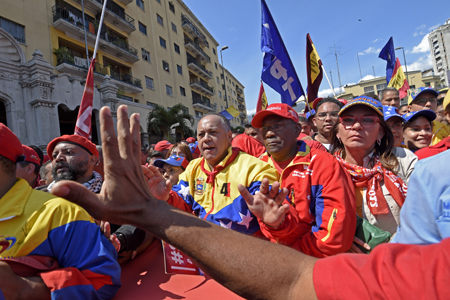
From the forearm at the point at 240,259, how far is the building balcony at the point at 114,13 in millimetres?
23086

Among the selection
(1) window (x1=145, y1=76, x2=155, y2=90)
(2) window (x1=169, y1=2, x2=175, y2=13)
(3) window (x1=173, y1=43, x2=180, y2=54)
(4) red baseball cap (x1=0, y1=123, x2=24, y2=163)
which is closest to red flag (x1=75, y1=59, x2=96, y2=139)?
(4) red baseball cap (x1=0, y1=123, x2=24, y2=163)

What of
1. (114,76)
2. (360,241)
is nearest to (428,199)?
(360,241)

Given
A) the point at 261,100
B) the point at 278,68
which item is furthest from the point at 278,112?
the point at 261,100

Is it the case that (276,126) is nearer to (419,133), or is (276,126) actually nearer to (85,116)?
(419,133)

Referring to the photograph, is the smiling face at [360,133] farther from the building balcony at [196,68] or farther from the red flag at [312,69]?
the building balcony at [196,68]

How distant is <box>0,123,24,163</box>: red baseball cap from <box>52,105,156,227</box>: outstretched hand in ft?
4.23

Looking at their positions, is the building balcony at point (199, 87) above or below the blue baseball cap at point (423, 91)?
above

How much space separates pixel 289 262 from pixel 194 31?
3812cm

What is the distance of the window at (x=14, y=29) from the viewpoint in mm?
13535

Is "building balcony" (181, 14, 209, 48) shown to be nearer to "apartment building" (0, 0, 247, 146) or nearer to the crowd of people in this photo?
"apartment building" (0, 0, 247, 146)

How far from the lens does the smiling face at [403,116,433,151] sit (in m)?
3.23

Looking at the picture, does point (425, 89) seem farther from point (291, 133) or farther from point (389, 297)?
point (389, 297)

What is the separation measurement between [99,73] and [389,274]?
21.1 meters

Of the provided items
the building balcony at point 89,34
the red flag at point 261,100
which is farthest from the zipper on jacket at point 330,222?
the building balcony at point 89,34
